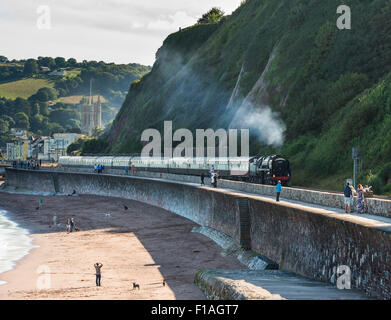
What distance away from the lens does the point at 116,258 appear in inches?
1319

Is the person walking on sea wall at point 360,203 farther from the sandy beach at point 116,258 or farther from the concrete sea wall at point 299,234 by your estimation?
the sandy beach at point 116,258

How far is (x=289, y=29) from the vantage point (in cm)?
7494

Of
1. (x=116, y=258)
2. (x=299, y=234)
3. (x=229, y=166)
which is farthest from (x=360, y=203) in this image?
(x=229, y=166)

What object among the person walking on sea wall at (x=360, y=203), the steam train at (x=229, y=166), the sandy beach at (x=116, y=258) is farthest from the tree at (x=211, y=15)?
the person walking on sea wall at (x=360, y=203)

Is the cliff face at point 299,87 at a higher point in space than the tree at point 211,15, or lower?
lower

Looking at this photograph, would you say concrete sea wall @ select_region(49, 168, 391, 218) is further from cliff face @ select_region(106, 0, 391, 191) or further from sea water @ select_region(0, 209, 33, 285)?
sea water @ select_region(0, 209, 33, 285)

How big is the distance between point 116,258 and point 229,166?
24929mm

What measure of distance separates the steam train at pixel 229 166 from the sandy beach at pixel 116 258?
7.82 meters

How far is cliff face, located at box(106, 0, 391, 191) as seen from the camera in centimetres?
4756

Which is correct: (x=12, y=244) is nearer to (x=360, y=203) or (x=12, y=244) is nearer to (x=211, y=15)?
(x=360, y=203)

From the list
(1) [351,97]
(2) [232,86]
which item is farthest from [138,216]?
(2) [232,86]

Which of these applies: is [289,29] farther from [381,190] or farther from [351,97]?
[381,190]

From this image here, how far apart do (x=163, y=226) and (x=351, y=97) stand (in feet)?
76.9

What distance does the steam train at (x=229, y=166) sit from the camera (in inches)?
1837
